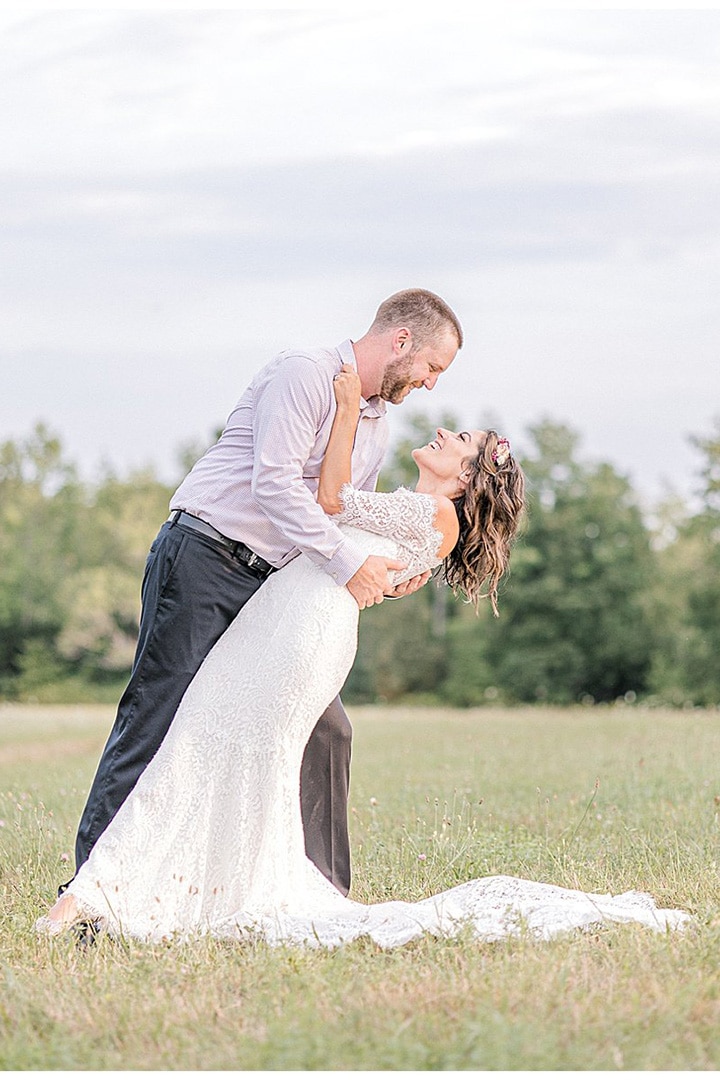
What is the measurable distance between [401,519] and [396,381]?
655mm

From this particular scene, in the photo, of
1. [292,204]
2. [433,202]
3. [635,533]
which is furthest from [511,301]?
[635,533]

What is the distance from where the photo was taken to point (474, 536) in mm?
6645

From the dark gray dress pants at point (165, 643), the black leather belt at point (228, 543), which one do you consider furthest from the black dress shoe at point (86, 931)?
the black leather belt at point (228, 543)

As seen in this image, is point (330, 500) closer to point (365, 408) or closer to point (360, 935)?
point (365, 408)

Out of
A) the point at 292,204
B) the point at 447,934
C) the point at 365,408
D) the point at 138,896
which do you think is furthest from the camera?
the point at 292,204

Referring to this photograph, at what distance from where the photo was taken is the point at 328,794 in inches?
268

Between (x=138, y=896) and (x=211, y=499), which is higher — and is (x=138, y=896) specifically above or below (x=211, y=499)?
below

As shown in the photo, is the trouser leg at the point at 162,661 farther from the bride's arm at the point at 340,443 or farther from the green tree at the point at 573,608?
the green tree at the point at 573,608

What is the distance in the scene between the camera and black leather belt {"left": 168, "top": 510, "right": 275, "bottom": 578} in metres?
6.30

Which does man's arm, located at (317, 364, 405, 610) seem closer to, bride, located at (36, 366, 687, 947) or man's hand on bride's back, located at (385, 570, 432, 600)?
bride, located at (36, 366, 687, 947)

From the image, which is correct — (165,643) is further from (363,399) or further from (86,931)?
(363,399)

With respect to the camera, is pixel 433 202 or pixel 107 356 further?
pixel 107 356

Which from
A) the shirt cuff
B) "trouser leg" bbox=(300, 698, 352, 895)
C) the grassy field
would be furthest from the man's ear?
the grassy field

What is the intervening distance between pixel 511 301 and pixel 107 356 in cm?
1813
